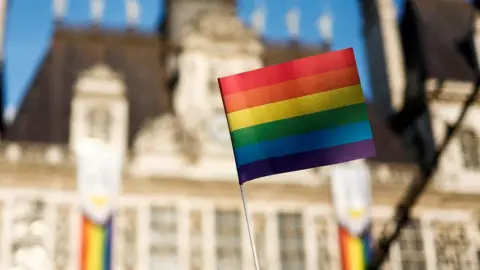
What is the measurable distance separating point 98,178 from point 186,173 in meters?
2.31

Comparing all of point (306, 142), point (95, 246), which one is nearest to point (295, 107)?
point (306, 142)

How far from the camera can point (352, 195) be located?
19.8m

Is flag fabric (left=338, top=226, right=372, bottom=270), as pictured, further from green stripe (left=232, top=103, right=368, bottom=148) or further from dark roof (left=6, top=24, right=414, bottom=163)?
green stripe (left=232, top=103, right=368, bottom=148)

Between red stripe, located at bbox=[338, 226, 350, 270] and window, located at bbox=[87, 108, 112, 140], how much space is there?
667 centimetres

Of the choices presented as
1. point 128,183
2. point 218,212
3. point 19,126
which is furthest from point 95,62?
point 218,212

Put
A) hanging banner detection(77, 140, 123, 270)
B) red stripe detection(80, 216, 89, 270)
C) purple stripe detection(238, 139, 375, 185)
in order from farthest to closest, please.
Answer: hanging banner detection(77, 140, 123, 270) < red stripe detection(80, 216, 89, 270) < purple stripe detection(238, 139, 375, 185)

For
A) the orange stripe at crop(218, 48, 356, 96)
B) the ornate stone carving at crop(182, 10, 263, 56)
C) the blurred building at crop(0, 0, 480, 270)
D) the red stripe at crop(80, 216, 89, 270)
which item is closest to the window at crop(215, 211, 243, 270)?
the blurred building at crop(0, 0, 480, 270)

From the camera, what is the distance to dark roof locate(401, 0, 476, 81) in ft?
76.1

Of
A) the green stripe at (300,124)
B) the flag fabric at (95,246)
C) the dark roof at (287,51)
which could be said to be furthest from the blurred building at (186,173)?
the green stripe at (300,124)

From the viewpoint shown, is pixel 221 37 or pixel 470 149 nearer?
pixel 221 37

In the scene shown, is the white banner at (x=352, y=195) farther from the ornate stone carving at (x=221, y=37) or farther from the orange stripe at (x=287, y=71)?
the orange stripe at (x=287, y=71)

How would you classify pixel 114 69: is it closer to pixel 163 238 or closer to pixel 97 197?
pixel 97 197

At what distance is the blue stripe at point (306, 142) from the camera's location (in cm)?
962

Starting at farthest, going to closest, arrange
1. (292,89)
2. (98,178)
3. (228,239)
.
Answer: (228,239) < (98,178) < (292,89)
